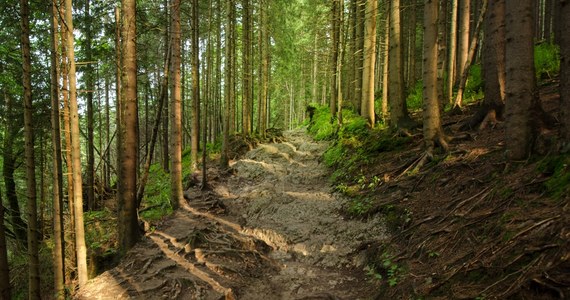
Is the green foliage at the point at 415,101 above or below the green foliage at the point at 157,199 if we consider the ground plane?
above

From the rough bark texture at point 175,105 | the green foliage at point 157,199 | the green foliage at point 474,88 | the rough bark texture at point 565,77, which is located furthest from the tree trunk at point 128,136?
the green foliage at point 474,88

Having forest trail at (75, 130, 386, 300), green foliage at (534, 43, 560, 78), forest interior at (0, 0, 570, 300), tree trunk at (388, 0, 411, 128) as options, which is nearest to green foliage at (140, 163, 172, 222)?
forest interior at (0, 0, 570, 300)

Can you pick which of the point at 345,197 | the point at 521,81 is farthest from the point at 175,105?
the point at 521,81

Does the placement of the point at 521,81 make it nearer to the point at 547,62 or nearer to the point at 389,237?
the point at 389,237

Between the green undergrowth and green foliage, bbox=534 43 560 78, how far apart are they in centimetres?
550

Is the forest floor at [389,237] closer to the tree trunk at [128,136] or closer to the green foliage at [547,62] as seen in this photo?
the tree trunk at [128,136]

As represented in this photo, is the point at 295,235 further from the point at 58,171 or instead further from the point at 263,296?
the point at 58,171

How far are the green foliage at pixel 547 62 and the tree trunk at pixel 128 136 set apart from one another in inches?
486

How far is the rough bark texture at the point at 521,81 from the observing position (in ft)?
15.7

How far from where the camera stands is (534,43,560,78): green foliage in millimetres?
10659

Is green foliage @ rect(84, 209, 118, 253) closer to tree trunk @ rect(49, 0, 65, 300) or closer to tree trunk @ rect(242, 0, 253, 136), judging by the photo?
tree trunk @ rect(49, 0, 65, 300)

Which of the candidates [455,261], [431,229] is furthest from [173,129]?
[455,261]

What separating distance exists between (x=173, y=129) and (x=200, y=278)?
578 cm

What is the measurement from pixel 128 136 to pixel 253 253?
3955mm
